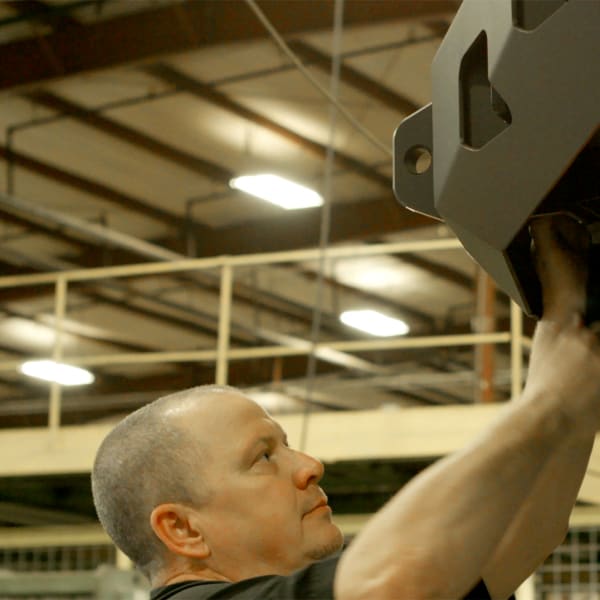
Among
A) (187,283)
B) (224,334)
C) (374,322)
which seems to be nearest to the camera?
(224,334)

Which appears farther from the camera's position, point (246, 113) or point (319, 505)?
point (246, 113)

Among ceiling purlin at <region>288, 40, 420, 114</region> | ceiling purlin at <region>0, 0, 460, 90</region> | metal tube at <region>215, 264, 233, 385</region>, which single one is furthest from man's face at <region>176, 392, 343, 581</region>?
ceiling purlin at <region>288, 40, 420, 114</region>

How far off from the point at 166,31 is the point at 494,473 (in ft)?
31.4

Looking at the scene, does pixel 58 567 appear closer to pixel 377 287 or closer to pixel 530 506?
pixel 377 287

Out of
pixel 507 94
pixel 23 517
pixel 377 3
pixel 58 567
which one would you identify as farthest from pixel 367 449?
pixel 507 94

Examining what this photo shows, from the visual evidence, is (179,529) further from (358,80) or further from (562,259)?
(358,80)

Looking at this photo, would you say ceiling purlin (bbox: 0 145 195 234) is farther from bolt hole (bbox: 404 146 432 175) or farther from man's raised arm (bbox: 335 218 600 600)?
man's raised arm (bbox: 335 218 600 600)

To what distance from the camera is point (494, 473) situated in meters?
1.24

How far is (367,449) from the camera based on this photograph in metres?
8.16

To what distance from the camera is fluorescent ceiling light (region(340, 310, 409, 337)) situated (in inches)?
615

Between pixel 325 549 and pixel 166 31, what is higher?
pixel 166 31

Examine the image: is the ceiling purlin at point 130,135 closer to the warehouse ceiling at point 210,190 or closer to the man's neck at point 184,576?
the warehouse ceiling at point 210,190

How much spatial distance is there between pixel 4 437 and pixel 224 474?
7.72 m

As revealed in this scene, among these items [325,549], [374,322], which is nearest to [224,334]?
[325,549]
